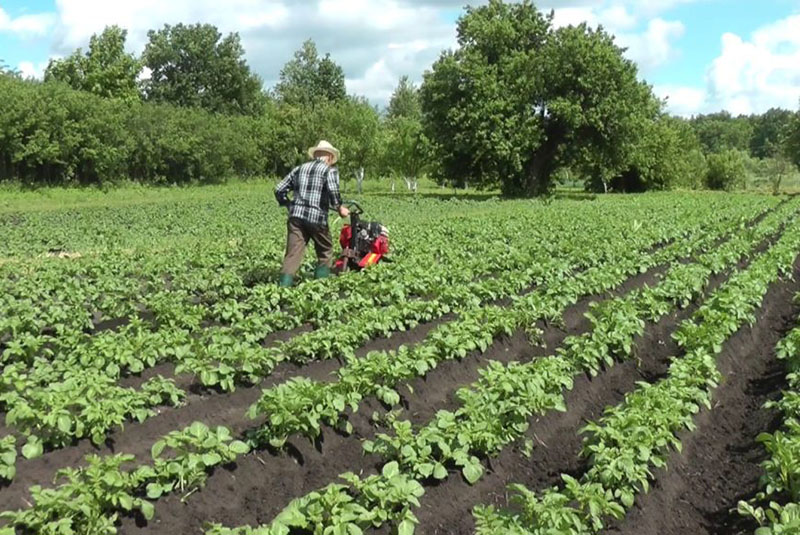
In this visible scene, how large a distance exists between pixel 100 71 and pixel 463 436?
57.8 meters

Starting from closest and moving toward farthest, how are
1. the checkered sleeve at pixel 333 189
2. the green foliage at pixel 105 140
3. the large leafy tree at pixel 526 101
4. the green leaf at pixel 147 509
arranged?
1. the green leaf at pixel 147 509
2. the checkered sleeve at pixel 333 189
3. the green foliage at pixel 105 140
4. the large leafy tree at pixel 526 101

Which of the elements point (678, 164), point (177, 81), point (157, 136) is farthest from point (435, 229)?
point (177, 81)

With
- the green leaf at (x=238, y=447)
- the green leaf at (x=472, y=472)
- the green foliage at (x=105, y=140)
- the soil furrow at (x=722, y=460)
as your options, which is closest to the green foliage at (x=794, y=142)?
the green foliage at (x=105, y=140)

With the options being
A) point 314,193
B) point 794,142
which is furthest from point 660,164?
point 314,193

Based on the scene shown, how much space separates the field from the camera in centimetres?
442

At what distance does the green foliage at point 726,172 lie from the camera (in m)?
66.8

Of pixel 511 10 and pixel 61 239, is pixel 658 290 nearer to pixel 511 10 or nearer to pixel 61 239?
pixel 61 239

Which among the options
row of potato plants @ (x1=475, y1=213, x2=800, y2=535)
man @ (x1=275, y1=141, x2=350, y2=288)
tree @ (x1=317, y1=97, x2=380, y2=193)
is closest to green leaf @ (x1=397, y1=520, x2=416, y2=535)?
row of potato plants @ (x1=475, y1=213, x2=800, y2=535)

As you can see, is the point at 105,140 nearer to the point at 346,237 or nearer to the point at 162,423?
the point at 346,237

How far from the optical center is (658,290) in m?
10.0

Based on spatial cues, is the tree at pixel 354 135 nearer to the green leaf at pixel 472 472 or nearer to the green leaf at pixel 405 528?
the green leaf at pixel 472 472

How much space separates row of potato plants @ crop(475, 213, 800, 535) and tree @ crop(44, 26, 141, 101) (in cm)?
5289

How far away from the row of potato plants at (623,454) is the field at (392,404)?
→ 0.02 metres

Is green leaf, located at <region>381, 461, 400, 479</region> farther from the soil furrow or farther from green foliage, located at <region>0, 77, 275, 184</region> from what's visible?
green foliage, located at <region>0, 77, 275, 184</region>
